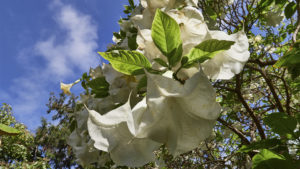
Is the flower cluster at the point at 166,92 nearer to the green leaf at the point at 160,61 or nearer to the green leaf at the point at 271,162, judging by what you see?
the green leaf at the point at 160,61

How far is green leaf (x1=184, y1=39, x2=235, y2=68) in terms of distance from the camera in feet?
1.70

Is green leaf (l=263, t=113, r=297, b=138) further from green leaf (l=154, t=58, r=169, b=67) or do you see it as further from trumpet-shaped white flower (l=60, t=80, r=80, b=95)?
trumpet-shaped white flower (l=60, t=80, r=80, b=95)

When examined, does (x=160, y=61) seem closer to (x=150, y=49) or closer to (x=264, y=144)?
(x=150, y=49)

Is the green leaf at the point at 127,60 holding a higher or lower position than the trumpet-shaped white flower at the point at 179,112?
higher

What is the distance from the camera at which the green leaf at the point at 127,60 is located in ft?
1.76

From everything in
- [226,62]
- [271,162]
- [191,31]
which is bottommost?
[271,162]

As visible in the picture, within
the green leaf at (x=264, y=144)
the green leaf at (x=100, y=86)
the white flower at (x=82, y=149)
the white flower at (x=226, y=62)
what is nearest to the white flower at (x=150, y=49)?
the white flower at (x=226, y=62)

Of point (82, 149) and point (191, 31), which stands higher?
point (191, 31)

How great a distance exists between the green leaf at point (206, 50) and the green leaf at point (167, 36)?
0.03 metres

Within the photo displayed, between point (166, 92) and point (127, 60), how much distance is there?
0.60ft

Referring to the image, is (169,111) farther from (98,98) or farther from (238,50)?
(98,98)

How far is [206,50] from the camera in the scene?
53cm

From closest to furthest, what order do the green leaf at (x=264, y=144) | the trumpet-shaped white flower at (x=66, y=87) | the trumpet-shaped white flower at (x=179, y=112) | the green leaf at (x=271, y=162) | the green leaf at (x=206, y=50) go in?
1. the trumpet-shaped white flower at (x=179, y=112)
2. the green leaf at (x=206, y=50)
3. the green leaf at (x=271, y=162)
4. the green leaf at (x=264, y=144)
5. the trumpet-shaped white flower at (x=66, y=87)

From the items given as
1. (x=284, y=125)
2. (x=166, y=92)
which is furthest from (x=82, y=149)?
(x=284, y=125)
